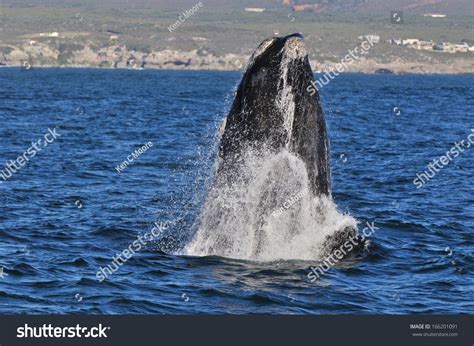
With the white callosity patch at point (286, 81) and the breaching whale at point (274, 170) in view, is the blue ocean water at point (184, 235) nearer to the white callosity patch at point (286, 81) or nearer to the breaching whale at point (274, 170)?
the breaching whale at point (274, 170)

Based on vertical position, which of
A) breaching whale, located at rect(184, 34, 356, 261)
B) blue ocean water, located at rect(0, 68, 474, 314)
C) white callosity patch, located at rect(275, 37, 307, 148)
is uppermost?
white callosity patch, located at rect(275, 37, 307, 148)

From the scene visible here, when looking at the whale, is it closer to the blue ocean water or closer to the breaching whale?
the breaching whale

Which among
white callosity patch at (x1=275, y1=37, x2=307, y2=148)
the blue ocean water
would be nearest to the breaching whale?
white callosity patch at (x1=275, y1=37, x2=307, y2=148)

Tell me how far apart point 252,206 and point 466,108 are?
68.5 m

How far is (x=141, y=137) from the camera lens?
1881 inches

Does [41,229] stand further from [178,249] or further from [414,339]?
[414,339]

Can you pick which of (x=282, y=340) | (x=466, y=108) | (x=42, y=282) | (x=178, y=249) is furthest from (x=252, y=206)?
(x=466, y=108)

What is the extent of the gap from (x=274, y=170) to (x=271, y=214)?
35.8 inches

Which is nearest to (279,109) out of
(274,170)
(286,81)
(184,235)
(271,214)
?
(286,81)

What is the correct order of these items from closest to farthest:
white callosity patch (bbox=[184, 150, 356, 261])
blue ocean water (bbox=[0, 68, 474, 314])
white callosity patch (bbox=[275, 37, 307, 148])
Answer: blue ocean water (bbox=[0, 68, 474, 314]), white callosity patch (bbox=[275, 37, 307, 148]), white callosity patch (bbox=[184, 150, 356, 261])

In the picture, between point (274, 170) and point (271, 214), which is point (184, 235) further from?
point (274, 170)

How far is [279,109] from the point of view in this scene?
16625mm

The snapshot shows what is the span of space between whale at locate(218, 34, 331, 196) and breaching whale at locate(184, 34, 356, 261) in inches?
0.7

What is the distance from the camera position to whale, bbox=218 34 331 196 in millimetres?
16531
